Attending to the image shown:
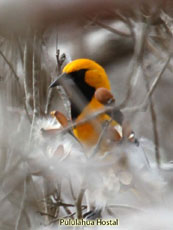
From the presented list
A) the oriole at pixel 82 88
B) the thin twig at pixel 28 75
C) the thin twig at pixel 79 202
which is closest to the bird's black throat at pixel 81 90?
the oriole at pixel 82 88

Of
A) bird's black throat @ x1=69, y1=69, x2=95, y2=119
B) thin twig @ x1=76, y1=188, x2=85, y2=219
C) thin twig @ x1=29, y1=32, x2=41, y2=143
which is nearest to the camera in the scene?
thin twig @ x1=76, y1=188, x2=85, y2=219

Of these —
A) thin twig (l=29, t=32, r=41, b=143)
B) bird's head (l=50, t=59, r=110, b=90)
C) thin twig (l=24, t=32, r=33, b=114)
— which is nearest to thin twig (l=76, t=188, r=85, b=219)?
thin twig (l=29, t=32, r=41, b=143)

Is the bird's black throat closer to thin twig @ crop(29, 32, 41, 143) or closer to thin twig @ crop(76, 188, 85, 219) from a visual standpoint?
thin twig @ crop(29, 32, 41, 143)

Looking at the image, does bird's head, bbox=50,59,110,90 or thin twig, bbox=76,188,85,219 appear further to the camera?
bird's head, bbox=50,59,110,90

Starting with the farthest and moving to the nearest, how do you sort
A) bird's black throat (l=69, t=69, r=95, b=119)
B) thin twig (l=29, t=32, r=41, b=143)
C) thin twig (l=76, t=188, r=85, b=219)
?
bird's black throat (l=69, t=69, r=95, b=119)
thin twig (l=29, t=32, r=41, b=143)
thin twig (l=76, t=188, r=85, b=219)

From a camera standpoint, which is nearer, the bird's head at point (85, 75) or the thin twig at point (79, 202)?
the thin twig at point (79, 202)

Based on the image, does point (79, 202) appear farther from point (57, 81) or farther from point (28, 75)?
point (28, 75)

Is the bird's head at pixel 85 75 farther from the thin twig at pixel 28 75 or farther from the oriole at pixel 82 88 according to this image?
the thin twig at pixel 28 75

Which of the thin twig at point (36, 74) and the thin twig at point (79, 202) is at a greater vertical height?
the thin twig at point (36, 74)

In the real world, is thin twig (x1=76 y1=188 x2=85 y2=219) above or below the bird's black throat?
below

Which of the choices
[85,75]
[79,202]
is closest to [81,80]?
[85,75]
